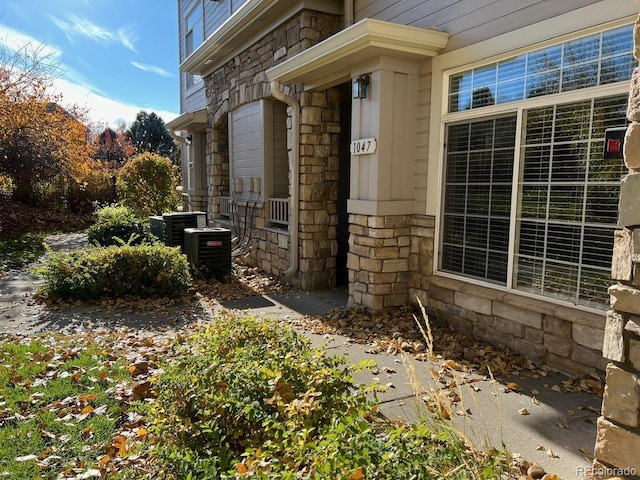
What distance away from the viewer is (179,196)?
50.0 feet

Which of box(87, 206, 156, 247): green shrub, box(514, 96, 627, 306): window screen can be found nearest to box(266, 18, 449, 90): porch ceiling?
box(514, 96, 627, 306): window screen

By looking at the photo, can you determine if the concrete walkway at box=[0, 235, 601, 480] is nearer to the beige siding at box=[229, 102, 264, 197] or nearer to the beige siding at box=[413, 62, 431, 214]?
the beige siding at box=[413, 62, 431, 214]

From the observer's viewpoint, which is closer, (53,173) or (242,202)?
(242,202)

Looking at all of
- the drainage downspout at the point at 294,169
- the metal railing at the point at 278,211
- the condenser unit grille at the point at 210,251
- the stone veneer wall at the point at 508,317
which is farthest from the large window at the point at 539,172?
the condenser unit grille at the point at 210,251

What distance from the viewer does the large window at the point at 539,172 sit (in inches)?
125

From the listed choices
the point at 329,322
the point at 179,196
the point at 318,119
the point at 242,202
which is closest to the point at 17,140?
the point at 179,196

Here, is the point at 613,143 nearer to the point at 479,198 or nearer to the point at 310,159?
the point at 479,198

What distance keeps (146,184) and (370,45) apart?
10.3 m

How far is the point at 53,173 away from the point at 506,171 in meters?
12.5

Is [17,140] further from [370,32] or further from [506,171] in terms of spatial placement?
[506,171]

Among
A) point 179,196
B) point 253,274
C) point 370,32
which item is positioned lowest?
point 253,274

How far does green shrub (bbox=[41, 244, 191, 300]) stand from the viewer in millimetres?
5641

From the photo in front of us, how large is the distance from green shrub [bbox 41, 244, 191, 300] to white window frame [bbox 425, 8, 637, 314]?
11.3 feet

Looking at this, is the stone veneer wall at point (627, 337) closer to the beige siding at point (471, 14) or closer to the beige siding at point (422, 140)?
the beige siding at point (471, 14)
